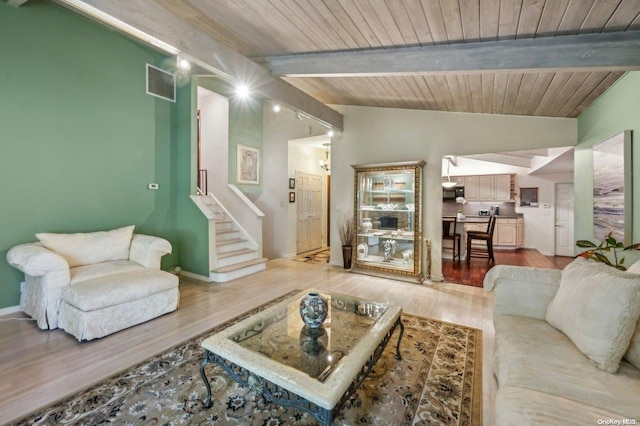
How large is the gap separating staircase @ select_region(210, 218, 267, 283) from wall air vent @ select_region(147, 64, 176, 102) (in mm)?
2259

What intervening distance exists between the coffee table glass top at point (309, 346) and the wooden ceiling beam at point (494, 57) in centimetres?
221

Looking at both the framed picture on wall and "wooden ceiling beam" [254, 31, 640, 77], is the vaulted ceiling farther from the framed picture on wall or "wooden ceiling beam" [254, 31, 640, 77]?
the framed picture on wall

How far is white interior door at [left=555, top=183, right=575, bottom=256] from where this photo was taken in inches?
277

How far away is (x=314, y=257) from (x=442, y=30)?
4.86 metres

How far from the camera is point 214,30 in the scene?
299 cm

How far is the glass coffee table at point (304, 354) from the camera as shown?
130 cm

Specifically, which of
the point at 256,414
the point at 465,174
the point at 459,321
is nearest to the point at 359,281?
the point at 459,321

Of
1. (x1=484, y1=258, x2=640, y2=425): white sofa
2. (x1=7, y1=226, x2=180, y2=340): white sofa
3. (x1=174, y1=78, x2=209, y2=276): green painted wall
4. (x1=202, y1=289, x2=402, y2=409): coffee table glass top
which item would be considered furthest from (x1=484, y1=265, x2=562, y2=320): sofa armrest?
(x1=174, y1=78, x2=209, y2=276): green painted wall

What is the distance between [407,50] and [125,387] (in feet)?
11.6

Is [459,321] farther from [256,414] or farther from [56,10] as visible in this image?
[56,10]

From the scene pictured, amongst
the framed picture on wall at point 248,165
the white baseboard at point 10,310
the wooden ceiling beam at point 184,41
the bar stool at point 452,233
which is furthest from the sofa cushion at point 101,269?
the bar stool at point 452,233

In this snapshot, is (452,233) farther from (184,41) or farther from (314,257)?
(184,41)

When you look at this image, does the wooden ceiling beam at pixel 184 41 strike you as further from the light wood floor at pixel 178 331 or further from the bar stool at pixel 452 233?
the bar stool at pixel 452 233

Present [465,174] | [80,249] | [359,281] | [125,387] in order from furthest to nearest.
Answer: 1. [465,174]
2. [359,281]
3. [80,249]
4. [125,387]
